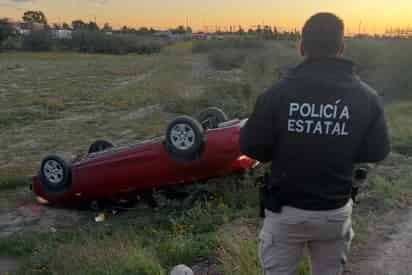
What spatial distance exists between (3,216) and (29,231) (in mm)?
970

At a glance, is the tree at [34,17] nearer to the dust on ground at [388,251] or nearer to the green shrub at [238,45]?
the green shrub at [238,45]

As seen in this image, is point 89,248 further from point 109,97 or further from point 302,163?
point 109,97

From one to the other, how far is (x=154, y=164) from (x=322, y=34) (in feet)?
13.0

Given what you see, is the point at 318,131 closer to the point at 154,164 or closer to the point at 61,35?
the point at 154,164

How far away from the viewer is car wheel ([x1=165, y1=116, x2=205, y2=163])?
556 cm

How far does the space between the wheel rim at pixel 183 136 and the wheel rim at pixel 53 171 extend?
1816 mm

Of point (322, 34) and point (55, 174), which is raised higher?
point (322, 34)

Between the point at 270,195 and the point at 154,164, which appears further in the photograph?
the point at 154,164

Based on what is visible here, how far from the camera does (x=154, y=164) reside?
233 inches

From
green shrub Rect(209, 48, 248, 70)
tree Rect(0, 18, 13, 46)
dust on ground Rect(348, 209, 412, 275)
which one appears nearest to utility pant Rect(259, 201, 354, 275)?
dust on ground Rect(348, 209, 412, 275)

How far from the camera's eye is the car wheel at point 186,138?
18.2ft

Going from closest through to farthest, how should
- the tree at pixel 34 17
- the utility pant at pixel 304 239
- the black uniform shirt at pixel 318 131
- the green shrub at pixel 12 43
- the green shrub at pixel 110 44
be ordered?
the black uniform shirt at pixel 318 131 < the utility pant at pixel 304 239 < the green shrub at pixel 12 43 < the green shrub at pixel 110 44 < the tree at pixel 34 17

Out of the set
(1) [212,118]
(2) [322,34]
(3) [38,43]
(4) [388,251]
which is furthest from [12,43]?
(2) [322,34]

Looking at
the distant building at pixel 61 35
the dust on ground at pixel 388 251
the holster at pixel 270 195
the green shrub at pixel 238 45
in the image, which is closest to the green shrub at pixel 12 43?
the distant building at pixel 61 35
